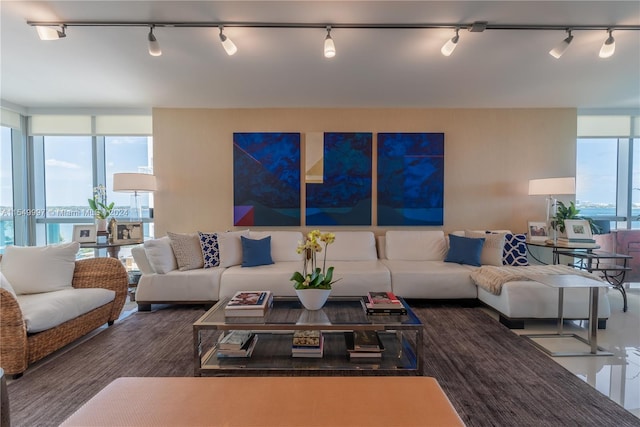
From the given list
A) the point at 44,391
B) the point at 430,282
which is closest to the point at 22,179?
the point at 44,391

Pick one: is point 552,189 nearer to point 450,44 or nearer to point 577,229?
point 577,229

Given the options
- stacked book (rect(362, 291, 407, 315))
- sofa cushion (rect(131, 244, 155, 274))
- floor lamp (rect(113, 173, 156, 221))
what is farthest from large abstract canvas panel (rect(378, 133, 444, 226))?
floor lamp (rect(113, 173, 156, 221))

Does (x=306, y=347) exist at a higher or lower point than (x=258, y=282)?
lower

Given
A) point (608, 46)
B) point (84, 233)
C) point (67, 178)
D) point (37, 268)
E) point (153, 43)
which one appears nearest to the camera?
point (153, 43)

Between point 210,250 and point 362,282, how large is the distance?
6.08 feet

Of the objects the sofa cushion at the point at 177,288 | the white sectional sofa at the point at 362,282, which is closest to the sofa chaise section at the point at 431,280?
the white sectional sofa at the point at 362,282

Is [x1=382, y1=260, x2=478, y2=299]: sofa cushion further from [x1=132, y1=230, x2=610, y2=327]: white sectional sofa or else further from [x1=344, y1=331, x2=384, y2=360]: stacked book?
[x1=344, y1=331, x2=384, y2=360]: stacked book

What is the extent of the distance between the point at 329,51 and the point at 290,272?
85.9 inches

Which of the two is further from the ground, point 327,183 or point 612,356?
point 327,183

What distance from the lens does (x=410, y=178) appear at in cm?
415

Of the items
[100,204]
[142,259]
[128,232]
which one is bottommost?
[142,259]

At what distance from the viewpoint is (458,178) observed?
420cm

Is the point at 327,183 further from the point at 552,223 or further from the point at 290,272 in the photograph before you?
the point at 552,223

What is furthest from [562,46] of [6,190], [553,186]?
[6,190]
